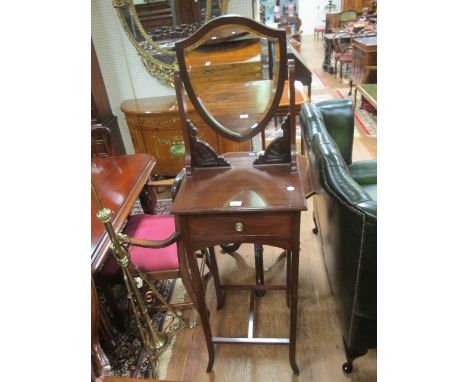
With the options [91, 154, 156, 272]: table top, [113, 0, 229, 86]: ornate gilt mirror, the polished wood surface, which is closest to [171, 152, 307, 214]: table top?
[91, 154, 156, 272]: table top

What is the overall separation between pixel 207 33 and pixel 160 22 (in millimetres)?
1922

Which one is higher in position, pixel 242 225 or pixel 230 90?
pixel 230 90

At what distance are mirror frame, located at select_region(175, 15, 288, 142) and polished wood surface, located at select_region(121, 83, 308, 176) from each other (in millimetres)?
1308

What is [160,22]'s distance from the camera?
105 inches

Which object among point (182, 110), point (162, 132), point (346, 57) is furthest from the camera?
point (346, 57)

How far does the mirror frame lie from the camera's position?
102cm

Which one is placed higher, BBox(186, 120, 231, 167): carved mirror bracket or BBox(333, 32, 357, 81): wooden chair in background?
BBox(333, 32, 357, 81): wooden chair in background

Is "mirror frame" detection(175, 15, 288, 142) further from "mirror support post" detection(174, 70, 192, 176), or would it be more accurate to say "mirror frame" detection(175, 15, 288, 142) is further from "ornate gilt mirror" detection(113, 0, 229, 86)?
"ornate gilt mirror" detection(113, 0, 229, 86)

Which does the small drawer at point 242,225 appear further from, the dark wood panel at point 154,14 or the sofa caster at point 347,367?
the dark wood panel at point 154,14

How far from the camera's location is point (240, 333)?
5.52 ft

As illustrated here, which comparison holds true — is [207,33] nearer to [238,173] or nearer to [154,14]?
[238,173]

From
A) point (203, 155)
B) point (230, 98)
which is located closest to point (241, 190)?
point (203, 155)

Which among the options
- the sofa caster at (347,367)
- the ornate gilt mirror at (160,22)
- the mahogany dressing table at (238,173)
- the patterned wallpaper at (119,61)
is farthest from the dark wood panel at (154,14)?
the sofa caster at (347,367)
